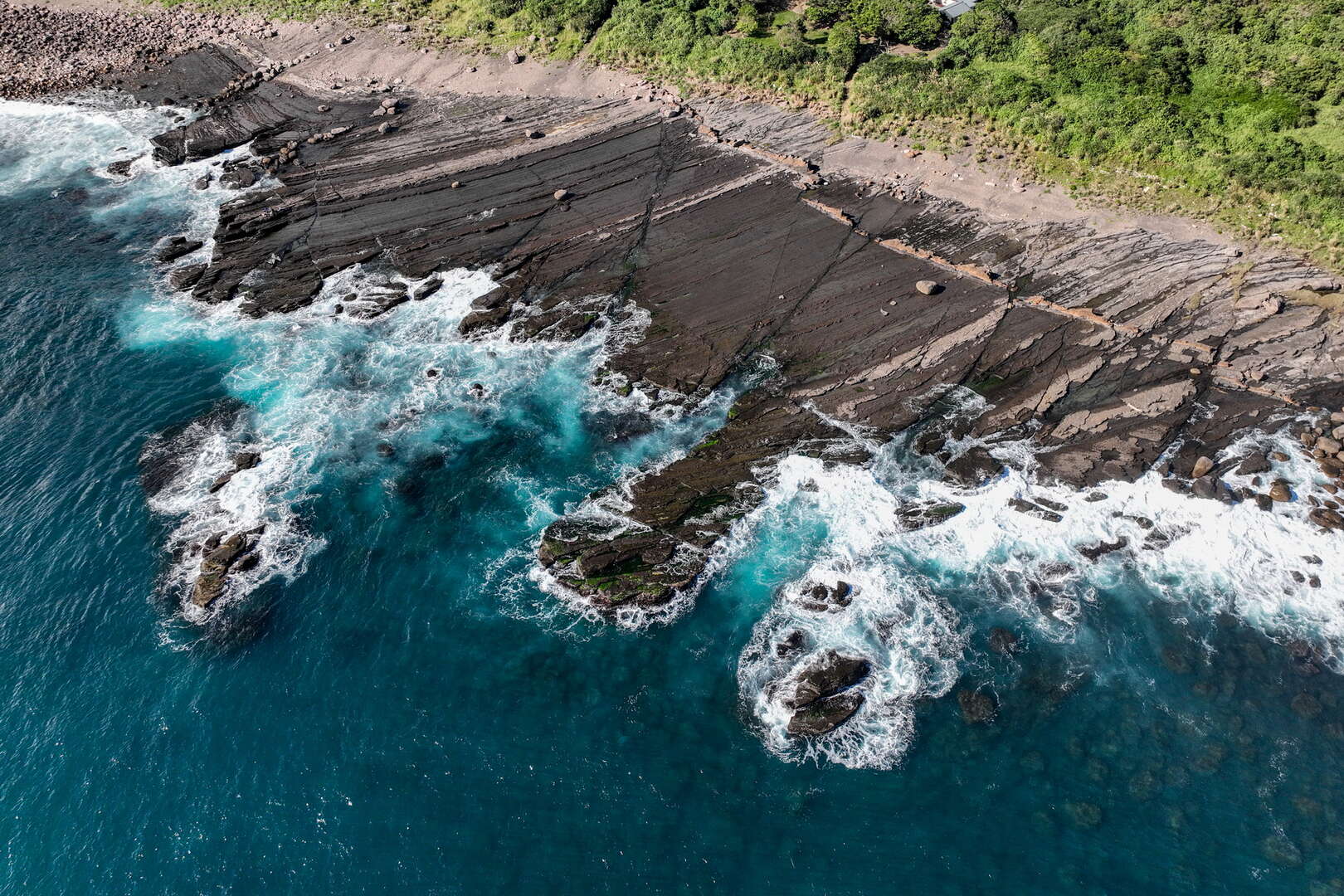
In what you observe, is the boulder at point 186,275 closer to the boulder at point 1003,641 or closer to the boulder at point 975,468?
the boulder at point 975,468

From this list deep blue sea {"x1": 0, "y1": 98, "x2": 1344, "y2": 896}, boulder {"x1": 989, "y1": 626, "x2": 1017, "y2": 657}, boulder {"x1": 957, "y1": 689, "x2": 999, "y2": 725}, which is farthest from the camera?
boulder {"x1": 989, "y1": 626, "x2": 1017, "y2": 657}

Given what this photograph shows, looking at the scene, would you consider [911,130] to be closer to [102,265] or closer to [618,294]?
[618,294]

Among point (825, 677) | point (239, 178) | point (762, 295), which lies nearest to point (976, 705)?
point (825, 677)

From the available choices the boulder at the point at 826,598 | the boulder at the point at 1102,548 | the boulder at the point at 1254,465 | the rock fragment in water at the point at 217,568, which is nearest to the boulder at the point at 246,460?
the rock fragment in water at the point at 217,568

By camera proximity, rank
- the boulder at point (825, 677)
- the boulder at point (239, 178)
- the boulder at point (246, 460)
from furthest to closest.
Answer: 1. the boulder at point (239, 178)
2. the boulder at point (246, 460)
3. the boulder at point (825, 677)

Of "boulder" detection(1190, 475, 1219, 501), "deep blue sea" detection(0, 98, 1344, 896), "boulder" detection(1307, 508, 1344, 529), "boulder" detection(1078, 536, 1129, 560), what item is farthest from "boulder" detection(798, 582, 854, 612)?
"boulder" detection(1307, 508, 1344, 529)

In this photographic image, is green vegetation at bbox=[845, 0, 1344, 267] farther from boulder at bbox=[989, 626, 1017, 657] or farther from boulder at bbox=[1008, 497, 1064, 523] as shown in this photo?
boulder at bbox=[989, 626, 1017, 657]
